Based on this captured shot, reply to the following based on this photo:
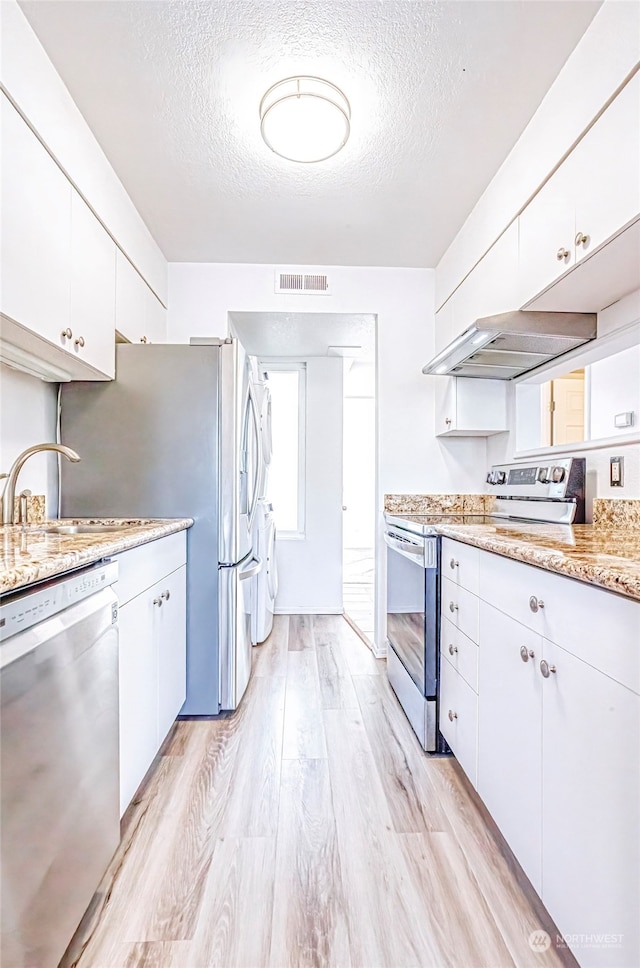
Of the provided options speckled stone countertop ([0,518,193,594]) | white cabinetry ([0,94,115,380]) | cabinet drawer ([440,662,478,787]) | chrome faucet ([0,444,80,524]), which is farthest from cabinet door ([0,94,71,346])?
cabinet drawer ([440,662,478,787])

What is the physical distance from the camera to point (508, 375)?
268 centimetres

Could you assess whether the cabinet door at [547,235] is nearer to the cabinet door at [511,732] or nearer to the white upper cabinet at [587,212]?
the white upper cabinet at [587,212]

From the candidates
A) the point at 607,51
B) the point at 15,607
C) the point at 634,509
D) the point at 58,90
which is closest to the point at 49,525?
the point at 15,607

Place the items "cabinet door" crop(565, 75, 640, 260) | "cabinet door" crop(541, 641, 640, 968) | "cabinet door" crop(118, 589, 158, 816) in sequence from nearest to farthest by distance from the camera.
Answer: "cabinet door" crop(541, 641, 640, 968)
"cabinet door" crop(565, 75, 640, 260)
"cabinet door" crop(118, 589, 158, 816)

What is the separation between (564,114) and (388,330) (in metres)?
1.59

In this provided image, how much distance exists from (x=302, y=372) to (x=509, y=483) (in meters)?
2.12

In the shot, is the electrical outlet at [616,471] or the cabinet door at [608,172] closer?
the cabinet door at [608,172]

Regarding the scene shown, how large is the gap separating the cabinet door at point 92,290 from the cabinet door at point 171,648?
952 mm

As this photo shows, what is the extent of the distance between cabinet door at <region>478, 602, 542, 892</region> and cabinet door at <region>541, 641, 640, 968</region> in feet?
0.16

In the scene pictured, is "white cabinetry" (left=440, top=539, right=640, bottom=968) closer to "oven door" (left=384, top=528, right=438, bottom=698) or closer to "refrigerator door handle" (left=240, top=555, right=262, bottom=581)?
"oven door" (left=384, top=528, right=438, bottom=698)

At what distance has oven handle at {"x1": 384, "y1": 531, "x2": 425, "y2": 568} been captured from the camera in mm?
2000

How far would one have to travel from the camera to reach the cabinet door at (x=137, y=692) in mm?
1390

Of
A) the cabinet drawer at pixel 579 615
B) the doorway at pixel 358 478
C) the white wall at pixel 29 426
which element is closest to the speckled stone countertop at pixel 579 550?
the cabinet drawer at pixel 579 615

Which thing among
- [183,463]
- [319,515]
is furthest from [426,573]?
[319,515]
